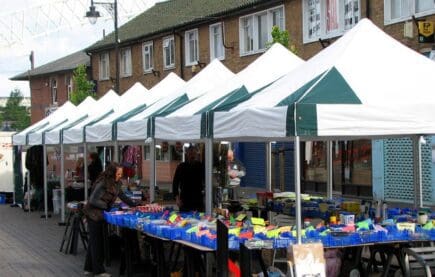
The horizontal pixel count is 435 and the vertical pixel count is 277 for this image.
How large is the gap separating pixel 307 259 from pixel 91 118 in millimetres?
10227

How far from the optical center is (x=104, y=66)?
40.5 metres

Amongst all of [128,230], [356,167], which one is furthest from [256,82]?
[356,167]

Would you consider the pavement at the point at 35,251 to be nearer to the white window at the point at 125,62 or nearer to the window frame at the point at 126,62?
the window frame at the point at 126,62

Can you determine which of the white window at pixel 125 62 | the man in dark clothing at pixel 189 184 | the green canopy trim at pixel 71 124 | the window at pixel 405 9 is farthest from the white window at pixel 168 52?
the man in dark clothing at pixel 189 184

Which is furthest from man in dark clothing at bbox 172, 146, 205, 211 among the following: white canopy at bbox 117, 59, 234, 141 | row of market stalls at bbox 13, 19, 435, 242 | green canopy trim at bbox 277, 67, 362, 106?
green canopy trim at bbox 277, 67, 362, 106

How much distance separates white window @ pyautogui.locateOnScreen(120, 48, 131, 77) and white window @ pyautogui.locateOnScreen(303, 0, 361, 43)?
15.7 metres

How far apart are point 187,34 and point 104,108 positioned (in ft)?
48.2

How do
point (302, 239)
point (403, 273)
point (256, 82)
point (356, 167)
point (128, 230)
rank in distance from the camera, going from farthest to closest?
point (356, 167) → point (256, 82) → point (128, 230) → point (403, 273) → point (302, 239)

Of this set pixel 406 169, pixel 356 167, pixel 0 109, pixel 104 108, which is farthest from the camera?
pixel 0 109

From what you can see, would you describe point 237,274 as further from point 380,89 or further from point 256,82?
point 256,82

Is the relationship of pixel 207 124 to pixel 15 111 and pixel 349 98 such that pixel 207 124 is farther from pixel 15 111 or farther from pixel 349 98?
pixel 15 111

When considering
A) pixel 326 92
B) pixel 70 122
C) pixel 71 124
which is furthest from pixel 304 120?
pixel 70 122

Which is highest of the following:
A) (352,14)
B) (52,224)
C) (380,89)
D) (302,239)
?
(352,14)

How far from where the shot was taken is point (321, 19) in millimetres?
22328
